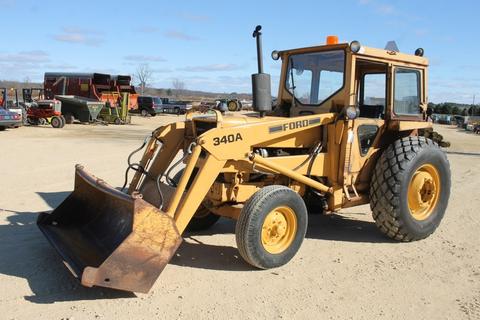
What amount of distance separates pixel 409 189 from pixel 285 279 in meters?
2.19

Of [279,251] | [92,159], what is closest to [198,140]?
[279,251]

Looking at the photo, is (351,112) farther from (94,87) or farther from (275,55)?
(94,87)

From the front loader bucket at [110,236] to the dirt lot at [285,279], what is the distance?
0.66 ft

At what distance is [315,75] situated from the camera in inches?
245

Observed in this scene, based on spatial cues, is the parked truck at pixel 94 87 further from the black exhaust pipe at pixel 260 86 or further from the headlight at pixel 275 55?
the black exhaust pipe at pixel 260 86

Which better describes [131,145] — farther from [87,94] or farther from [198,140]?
[87,94]

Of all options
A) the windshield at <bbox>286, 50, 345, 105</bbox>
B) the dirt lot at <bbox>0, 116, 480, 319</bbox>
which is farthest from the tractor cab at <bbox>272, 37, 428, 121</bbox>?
the dirt lot at <bbox>0, 116, 480, 319</bbox>

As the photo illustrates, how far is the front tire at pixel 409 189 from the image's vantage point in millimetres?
5707

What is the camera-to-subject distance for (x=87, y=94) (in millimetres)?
29188

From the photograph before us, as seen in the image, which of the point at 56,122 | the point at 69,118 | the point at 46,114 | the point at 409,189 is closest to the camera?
the point at 409,189

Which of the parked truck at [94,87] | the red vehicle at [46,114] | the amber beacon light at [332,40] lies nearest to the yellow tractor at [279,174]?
the amber beacon light at [332,40]

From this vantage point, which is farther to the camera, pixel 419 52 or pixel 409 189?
pixel 419 52

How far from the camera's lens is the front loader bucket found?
158 inches

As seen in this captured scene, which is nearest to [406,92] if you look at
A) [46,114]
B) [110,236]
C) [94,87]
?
[110,236]
